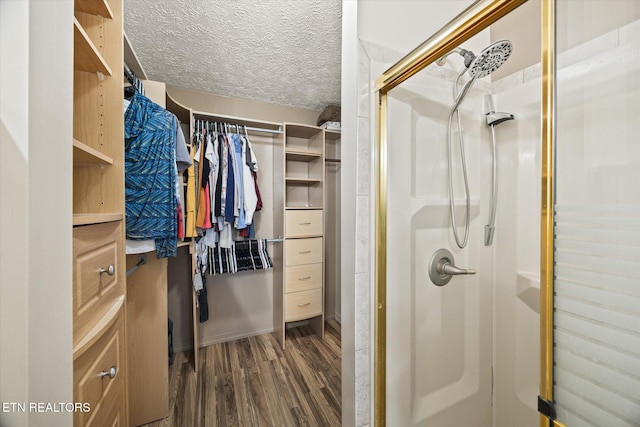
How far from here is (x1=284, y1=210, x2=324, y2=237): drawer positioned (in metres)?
2.20

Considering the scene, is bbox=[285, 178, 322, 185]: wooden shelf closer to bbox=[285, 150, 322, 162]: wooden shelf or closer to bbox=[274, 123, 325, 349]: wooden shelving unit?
bbox=[274, 123, 325, 349]: wooden shelving unit

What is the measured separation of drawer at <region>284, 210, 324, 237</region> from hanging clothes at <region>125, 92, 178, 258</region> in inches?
41.9

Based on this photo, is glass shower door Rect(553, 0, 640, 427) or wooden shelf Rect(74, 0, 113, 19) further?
wooden shelf Rect(74, 0, 113, 19)

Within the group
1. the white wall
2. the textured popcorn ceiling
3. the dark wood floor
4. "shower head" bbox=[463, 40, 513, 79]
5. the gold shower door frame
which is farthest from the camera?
the dark wood floor

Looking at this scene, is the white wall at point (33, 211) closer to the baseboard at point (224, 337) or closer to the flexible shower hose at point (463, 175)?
the flexible shower hose at point (463, 175)

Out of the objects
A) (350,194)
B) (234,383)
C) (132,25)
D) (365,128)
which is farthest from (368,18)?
(234,383)

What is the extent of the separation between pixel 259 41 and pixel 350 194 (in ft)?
4.13

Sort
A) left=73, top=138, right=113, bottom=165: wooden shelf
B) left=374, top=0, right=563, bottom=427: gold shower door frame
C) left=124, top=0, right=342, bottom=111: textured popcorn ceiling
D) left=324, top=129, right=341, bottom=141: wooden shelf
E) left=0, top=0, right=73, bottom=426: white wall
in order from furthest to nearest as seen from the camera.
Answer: left=324, top=129, right=341, bottom=141: wooden shelf
left=124, top=0, right=342, bottom=111: textured popcorn ceiling
left=73, top=138, right=113, bottom=165: wooden shelf
left=374, top=0, right=563, bottom=427: gold shower door frame
left=0, top=0, right=73, bottom=426: white wall

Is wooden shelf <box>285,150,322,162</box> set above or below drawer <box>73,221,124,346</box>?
above

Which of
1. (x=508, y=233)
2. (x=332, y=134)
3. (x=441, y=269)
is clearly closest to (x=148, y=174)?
(x=441, y=269)

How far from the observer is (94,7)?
0.85 m

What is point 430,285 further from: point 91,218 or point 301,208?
point 301,208

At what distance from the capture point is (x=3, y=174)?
0.32 m

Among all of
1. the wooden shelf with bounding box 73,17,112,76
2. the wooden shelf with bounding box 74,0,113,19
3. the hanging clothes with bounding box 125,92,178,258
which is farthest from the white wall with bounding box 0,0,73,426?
the hanging clothes with bounding box 125,92,178,258
